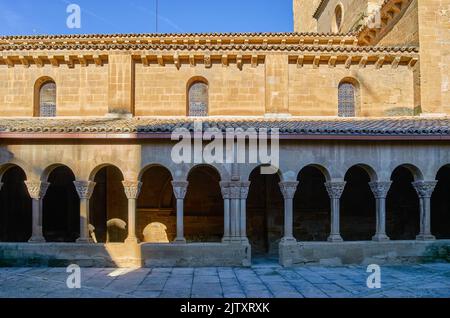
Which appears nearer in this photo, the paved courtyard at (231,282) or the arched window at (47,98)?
the paved courtyard at (231,282)

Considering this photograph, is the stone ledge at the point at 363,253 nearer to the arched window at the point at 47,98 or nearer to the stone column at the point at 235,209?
the stone column at the point at 235,209

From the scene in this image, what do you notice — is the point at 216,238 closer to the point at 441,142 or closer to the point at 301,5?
the point at 441,142

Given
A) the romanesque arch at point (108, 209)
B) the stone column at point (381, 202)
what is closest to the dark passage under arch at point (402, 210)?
the stone column at point (381, 202)

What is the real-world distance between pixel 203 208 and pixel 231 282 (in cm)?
630

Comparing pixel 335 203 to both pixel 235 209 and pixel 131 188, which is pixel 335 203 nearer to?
pixel 235 209

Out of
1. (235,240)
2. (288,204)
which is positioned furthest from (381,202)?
(235,240)

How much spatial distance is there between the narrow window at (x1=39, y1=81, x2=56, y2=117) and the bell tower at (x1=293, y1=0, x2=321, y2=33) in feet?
58.0

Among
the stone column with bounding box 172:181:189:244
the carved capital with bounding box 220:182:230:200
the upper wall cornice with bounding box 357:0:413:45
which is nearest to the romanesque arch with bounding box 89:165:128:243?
the stone column with bounding box 172:181:189:244

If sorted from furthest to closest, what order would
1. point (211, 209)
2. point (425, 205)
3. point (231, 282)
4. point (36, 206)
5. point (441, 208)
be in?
point (211, 209) < point (441, 208) < point (425, 205) < point (36, 206) < point (231, 282)

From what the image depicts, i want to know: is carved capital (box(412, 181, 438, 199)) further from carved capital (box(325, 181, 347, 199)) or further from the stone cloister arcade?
the stone cloister arcade

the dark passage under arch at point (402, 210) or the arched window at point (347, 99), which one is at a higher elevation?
the arched window at point (347, 99)

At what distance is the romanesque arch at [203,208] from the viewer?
1560 cm

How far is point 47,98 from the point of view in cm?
1509

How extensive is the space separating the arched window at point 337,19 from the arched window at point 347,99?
767 cm
